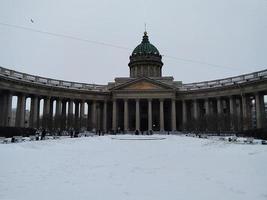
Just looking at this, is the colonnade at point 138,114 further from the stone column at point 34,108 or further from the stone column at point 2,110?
the stone column at point 2,110

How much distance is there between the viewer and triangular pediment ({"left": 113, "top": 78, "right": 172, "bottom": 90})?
283ft

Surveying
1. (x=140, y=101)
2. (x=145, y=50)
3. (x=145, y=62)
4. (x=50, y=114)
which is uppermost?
(x=145, y=50)

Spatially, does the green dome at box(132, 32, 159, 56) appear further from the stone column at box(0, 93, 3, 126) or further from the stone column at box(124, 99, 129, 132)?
the stone column at box(0, 93, 3, 126)

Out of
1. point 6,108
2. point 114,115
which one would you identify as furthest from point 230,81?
point 6,108

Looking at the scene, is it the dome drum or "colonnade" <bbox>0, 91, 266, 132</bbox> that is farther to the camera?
the dome drum

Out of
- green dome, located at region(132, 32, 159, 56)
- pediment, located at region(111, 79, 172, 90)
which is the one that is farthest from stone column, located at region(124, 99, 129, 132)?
green dome, located at region(132, 32, 159, 56)

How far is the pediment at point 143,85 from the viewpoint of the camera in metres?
86.2

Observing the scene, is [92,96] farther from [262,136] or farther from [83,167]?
[83,167]

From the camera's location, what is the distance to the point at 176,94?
87.7 meters

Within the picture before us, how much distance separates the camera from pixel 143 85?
86938mm

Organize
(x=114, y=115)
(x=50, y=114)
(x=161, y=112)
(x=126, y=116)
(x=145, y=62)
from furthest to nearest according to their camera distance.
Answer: (x=145, y=62)
(x=114, y=115)
(x=126, y=116)
(x=161, y=112)
(x=50, y=114)

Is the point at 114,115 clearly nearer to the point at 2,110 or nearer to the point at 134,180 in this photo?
the point at 2,110

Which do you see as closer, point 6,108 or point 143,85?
point 6,108

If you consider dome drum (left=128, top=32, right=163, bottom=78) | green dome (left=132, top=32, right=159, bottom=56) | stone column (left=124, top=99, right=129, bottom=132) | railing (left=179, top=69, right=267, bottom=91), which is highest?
green dome (left=132, top=32, right=159, bottom=56)
